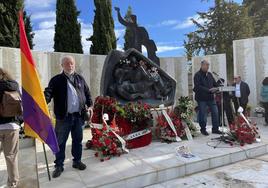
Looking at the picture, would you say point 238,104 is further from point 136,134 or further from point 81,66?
point 81,66

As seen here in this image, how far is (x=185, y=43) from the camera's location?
20516 mm

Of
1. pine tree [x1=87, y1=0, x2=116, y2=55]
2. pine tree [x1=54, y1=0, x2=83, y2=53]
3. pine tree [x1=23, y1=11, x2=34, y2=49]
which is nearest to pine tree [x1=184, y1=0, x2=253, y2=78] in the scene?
pine tree [x1=87, y1=0, x2=116, y2=55]

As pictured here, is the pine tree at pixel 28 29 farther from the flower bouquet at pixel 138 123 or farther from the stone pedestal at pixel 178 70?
the flower bouquet at pixel 138 123

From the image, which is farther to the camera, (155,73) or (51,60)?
(51,60)

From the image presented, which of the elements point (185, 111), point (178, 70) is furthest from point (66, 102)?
point (178, 70)

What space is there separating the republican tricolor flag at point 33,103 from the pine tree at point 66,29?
764 cm

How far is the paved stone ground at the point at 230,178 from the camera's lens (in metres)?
3.80

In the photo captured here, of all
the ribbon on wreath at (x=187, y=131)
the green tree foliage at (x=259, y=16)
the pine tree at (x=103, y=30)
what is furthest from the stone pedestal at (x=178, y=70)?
the green tree foliage at (x=259, y=16)

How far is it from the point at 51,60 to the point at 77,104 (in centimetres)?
483

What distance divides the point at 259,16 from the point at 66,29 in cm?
1669

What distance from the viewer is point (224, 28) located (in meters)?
18.5

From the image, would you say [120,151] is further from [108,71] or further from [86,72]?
[86,72]

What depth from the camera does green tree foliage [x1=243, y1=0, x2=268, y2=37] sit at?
67.9 feet

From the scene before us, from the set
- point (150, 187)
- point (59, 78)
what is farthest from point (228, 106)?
point (59, 78)
